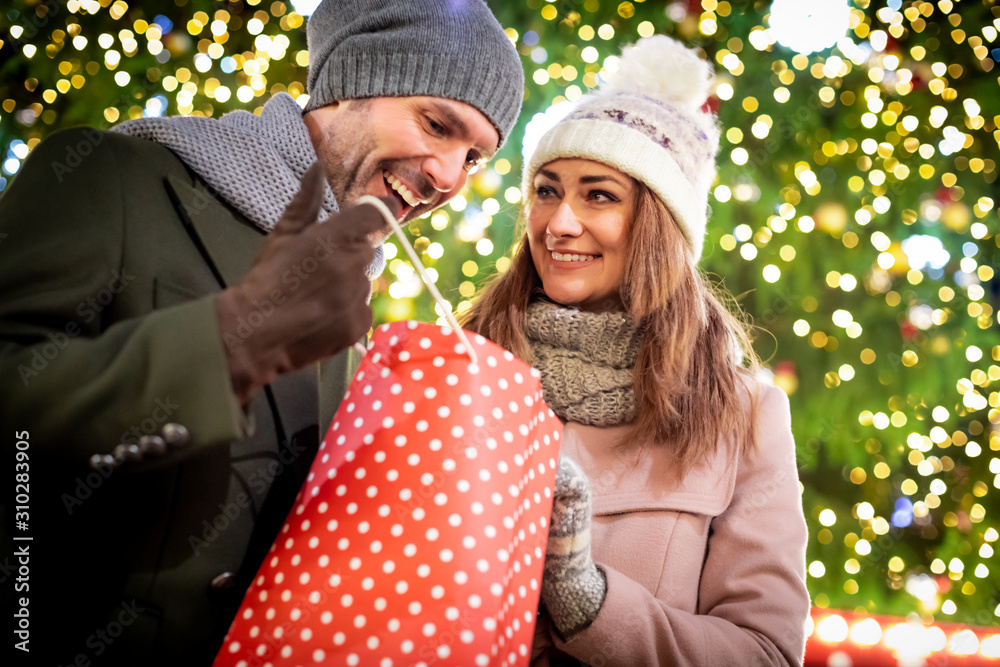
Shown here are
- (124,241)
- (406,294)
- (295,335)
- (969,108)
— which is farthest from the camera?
(969,108)

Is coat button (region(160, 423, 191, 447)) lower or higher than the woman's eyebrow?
lower

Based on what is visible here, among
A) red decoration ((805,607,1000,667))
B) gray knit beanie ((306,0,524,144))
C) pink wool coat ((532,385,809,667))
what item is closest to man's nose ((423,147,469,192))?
gray knit beanie ((306,0,524,144))

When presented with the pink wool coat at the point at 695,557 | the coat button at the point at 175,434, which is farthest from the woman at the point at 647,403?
the coat button at the point at 175,434

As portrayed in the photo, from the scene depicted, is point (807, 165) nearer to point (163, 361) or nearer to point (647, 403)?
point (647, 403)

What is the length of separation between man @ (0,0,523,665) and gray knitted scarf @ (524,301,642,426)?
570 millimetres

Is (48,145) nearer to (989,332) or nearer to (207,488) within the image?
(207,488)

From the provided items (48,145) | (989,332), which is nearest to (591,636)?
(48,145)

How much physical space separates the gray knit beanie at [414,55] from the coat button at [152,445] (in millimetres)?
946

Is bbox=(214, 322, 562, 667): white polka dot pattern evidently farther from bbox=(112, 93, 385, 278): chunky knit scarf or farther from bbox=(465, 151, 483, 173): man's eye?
bbox=(465, 151, 483, 173): man's eye

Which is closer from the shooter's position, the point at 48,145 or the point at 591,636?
the point at 48,145

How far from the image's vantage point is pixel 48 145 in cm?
110

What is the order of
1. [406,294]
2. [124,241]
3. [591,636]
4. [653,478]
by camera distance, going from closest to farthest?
1. [124,241]
2. [591,636]
3. [653,478]
4. [406,294]

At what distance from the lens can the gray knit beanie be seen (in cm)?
155

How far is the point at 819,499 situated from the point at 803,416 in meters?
0.45
